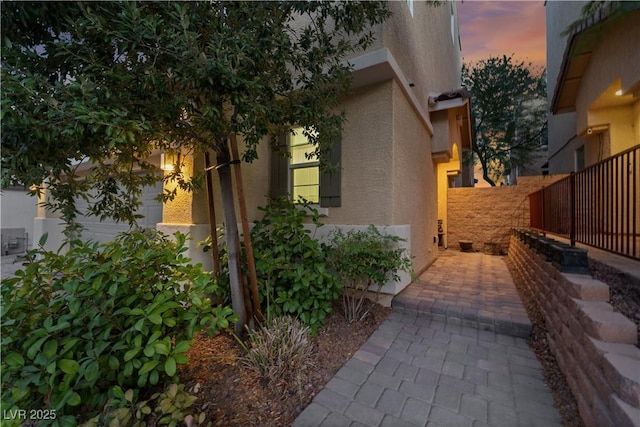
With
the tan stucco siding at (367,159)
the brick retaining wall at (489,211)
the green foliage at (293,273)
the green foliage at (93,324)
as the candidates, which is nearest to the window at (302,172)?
the tan stucco siding at (367,159)

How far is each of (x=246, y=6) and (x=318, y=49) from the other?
88cm

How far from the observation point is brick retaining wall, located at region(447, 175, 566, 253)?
8914 millimetres

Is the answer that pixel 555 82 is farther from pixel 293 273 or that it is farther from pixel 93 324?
pixel 93 324

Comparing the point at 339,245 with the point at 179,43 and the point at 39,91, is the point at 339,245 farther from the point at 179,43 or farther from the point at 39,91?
the point at 39,91

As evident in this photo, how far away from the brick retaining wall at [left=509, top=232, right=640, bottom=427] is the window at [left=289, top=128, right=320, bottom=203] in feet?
12.2

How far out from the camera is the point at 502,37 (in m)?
7.14

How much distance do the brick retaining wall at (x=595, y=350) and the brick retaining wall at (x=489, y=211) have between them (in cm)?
716

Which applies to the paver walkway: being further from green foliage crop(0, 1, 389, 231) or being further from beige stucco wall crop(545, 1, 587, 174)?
beige stucco wall crop(545, 1, 587, 174)

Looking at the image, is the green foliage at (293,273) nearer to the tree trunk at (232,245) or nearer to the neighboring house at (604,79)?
the tree trunk at (232,245)

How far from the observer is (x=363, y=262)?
12.1 ft

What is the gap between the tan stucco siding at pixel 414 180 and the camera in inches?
170

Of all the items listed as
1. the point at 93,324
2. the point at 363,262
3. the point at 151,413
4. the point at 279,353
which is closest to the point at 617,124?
the point at 363,262

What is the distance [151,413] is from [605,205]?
5016 mm

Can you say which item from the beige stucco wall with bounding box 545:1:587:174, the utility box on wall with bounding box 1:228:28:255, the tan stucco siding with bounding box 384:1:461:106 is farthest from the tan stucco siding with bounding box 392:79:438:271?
the utility box on wall with bounding box 1:228:28:255
